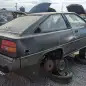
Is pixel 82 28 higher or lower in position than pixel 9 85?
higher

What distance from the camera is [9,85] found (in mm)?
3717

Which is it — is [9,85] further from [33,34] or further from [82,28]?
[82,28]

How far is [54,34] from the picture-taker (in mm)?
4098

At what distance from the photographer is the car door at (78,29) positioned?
4.95m

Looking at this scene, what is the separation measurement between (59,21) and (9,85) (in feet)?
6.68

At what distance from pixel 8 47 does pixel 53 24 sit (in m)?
1.41

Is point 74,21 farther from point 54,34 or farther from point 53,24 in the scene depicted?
point 54,34

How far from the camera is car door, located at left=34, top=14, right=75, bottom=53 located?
3746 millimetres

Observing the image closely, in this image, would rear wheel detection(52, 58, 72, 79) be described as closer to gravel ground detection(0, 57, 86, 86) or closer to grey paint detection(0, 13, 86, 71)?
gravel ground detection(0, 57, 86, 86)

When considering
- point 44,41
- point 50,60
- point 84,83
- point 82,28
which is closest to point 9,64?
point 44,41

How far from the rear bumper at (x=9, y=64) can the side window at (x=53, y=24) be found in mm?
1025

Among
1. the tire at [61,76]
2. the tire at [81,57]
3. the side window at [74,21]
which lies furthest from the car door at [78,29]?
the tire at [61,76]

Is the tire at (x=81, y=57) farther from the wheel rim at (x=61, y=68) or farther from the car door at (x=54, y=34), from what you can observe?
the wheel rim at (x=61, y=68)

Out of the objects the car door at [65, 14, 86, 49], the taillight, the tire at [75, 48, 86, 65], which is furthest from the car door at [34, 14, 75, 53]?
the tire at [75, 48, 86, 65]
